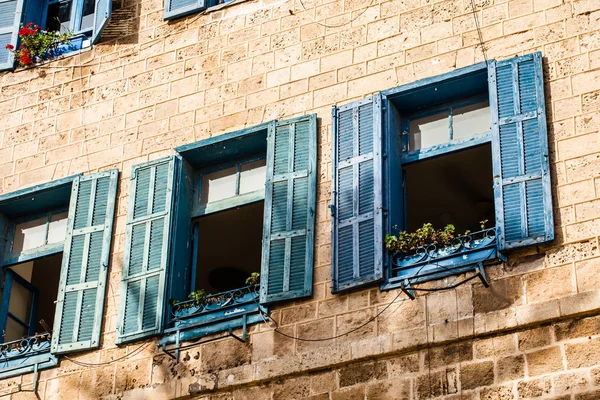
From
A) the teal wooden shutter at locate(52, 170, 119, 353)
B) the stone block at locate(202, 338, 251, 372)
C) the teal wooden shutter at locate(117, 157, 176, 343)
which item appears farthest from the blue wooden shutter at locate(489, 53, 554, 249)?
the teal wooden shutter at locate(52, 170, 119, 353)

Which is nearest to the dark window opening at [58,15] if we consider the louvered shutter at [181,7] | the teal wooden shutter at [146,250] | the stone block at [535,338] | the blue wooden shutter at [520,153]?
the louvered shutter at [181,7]

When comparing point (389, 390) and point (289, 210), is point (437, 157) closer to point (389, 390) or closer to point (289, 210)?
point (289, 210)

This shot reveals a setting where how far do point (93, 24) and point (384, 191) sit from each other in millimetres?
4201

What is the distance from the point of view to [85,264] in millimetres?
12656

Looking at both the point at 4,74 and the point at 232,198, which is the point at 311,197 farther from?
the point at 4,74

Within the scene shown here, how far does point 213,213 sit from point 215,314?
3.65 feet

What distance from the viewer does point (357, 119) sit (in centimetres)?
1205

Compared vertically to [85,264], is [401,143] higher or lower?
Answer: higher

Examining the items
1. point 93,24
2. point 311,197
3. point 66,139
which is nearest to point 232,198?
point 311,197

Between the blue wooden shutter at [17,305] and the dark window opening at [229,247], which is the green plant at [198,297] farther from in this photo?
the dark window opening at [229,247]

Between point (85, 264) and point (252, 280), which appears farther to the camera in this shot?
point (85, 264)

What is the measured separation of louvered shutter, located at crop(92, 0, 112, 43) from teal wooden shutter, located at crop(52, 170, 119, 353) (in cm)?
160

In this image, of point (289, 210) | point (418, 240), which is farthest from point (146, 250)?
point (418, 240)

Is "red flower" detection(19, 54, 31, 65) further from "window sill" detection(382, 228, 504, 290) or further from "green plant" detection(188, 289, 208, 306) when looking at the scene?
"window sill" detection(382, 228, 504, 290)
